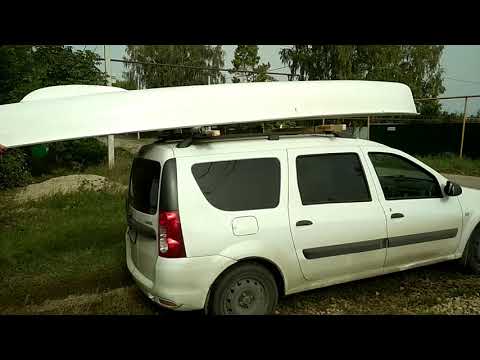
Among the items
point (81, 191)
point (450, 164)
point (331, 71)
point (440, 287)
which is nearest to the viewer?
point (440, 287)

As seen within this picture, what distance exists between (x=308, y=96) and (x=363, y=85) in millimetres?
676

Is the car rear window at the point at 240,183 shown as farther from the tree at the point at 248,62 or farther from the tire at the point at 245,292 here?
the tree at the point at 248,62

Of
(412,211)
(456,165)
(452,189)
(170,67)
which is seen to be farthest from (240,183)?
(170,67)

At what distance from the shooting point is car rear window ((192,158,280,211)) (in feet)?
9.83

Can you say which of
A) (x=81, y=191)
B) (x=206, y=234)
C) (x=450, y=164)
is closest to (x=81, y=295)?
(x=206, y=234)

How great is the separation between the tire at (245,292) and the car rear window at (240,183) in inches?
20.8

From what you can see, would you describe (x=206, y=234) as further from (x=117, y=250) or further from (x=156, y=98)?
(x=117, y=250)

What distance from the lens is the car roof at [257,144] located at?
3.07 m

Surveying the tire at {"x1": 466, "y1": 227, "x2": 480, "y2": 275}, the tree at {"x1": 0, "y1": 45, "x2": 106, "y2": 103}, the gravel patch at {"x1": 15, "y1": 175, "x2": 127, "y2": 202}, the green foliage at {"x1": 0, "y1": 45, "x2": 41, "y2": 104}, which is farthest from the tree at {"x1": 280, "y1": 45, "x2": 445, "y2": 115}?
the tire at {"x1": 466, "y1": 227, "x2": 480, "y2": 275}

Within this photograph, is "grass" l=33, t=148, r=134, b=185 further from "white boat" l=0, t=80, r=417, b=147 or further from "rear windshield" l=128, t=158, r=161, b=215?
"white boat" l=0, t=80, r=417, b=147

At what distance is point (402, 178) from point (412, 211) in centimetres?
43

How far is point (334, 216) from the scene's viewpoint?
329cm

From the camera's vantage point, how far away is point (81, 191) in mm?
8703

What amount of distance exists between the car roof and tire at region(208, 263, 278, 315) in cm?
100
